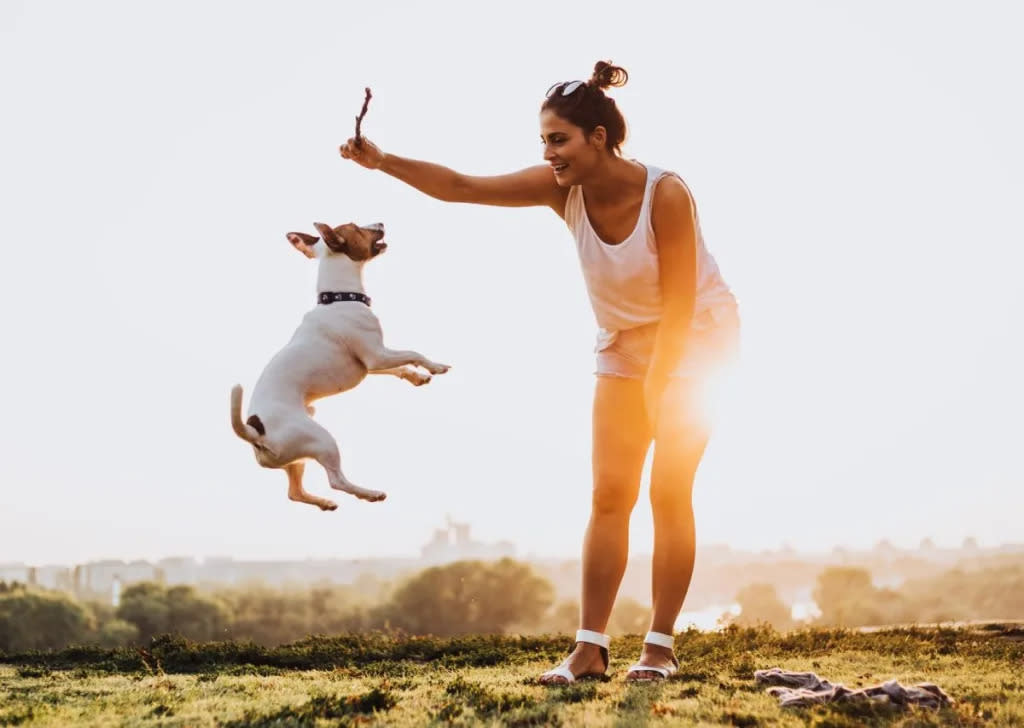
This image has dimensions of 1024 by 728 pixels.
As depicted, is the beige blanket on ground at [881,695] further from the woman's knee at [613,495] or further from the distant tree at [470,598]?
the distant tree at [470,598]

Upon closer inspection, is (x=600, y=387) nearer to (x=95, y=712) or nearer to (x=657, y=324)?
(x=657, y=324)

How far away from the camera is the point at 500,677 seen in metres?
5.81

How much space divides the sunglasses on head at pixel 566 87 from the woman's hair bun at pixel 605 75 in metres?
0.07

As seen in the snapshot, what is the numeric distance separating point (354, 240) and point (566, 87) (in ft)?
3.84

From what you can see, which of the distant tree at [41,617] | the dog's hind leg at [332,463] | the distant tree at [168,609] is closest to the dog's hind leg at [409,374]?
the dog's hind leg at [332,463]

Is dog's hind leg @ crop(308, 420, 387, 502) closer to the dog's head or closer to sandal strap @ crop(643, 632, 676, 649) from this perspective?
the dog's head

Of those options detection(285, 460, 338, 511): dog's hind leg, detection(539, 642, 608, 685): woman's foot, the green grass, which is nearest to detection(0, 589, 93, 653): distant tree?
the green grass

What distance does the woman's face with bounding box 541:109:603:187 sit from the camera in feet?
15.8

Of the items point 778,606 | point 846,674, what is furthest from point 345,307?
point 778,606

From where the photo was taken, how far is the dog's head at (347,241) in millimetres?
4977

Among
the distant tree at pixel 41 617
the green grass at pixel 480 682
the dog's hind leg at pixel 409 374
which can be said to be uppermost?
the dog's hind leg at pixel 409 374

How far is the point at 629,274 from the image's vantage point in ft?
16.4

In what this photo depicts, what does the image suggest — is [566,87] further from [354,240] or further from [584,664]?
[584,664]

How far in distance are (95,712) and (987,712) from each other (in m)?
3.60
